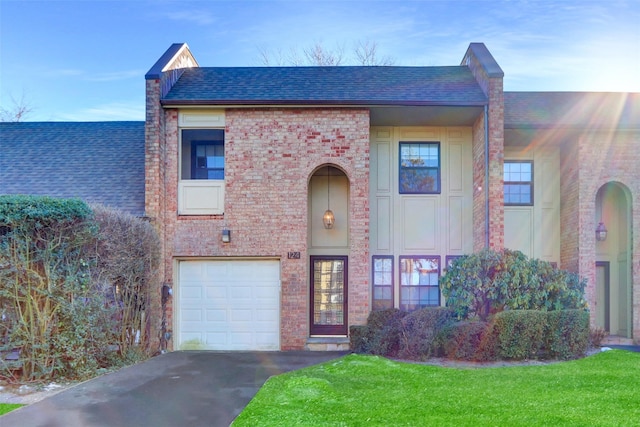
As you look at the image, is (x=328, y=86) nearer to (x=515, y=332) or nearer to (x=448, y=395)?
(x=515, y=332)

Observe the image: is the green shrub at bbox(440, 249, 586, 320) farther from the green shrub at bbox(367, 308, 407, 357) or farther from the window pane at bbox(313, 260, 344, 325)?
the window pane at bbox(313, 260, 344, 325)

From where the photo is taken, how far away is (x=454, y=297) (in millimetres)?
9523

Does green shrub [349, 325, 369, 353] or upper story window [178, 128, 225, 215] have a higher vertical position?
upper story window [178, 128, 225, 215]

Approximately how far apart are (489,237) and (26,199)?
30.8 ft

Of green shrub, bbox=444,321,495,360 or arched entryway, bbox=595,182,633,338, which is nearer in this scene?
green shrub, bbox=444,321,495,360

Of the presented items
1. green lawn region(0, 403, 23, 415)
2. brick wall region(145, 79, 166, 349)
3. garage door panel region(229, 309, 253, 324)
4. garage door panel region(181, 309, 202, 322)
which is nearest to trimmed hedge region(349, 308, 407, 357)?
garage door panel region(229, 309, 253, 324)

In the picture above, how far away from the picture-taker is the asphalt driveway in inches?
223

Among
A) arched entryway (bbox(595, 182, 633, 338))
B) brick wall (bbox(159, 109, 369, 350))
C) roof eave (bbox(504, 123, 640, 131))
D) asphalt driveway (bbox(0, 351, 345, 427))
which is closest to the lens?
asphalt driveway (bbox(0, 351, 345, 427))

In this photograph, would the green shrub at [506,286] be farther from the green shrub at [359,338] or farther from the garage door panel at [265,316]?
the garage door panel at [265,316]

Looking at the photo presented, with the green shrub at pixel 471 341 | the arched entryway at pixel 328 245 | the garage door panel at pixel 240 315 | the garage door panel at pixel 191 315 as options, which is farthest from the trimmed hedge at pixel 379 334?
the garage door panel at pixel 191 315

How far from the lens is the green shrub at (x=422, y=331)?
9.04m

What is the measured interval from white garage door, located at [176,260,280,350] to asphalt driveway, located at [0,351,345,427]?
110 centimetres

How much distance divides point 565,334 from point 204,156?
30.3ft

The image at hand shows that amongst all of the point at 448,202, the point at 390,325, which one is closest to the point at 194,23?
the point at 448,202
